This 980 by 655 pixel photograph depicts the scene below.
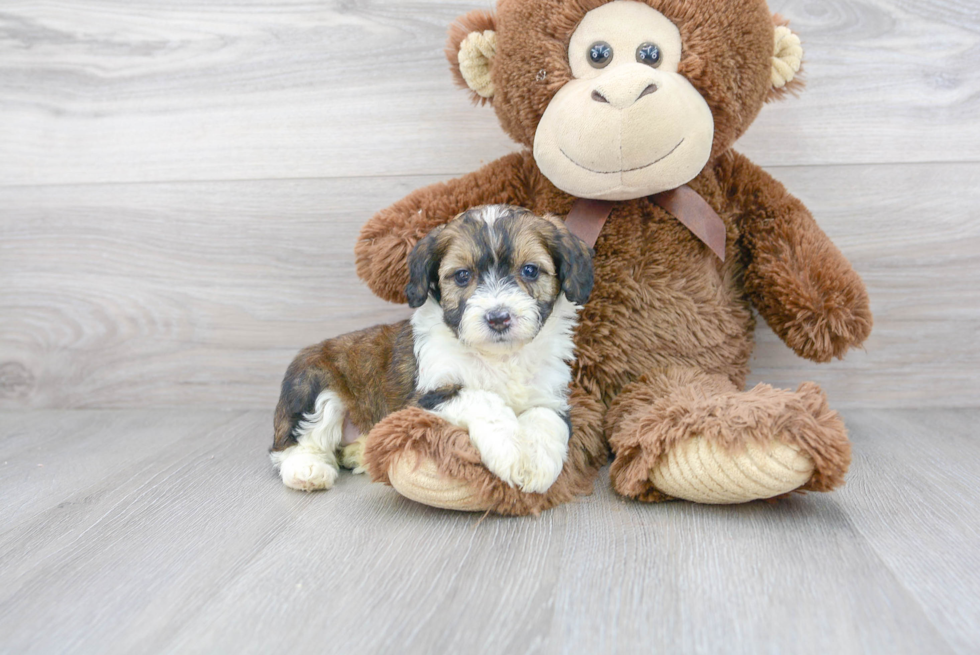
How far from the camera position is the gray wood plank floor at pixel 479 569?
1192 mm

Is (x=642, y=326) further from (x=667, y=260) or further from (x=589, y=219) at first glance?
(x=589, y=219)

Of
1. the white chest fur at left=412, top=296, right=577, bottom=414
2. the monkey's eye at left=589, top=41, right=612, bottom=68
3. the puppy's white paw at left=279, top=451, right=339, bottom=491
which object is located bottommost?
the puppy's white paw at left=279, top=451, right=339, bottom=491

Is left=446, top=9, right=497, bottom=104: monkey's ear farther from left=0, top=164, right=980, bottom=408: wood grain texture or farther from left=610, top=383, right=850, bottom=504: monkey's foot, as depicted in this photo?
left=610, top=383, right=850, bottom=504: monkey's foot

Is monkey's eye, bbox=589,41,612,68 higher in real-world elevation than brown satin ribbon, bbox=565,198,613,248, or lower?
higher

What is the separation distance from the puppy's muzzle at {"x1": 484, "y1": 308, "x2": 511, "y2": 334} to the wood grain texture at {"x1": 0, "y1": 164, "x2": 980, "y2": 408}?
107cm

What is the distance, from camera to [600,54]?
181cm

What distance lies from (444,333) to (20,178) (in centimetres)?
191

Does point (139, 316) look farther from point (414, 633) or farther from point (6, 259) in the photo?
point (414, 633)

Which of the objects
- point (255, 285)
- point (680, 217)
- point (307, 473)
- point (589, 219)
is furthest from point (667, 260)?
point (255, 285)

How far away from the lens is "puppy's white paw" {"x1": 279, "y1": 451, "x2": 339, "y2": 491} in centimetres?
190

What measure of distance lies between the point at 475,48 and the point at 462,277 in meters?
0.66

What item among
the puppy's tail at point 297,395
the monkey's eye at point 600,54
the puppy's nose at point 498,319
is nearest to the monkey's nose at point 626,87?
the monkey's eye at point 600,54

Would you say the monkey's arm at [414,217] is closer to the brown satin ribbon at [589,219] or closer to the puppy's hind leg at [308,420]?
the brown satin ribbon at [589,219]

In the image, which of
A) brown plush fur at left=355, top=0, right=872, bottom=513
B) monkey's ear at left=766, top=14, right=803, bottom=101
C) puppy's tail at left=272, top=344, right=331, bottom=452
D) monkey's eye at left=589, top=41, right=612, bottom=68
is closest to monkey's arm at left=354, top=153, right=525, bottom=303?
brown plush fur at left=355, top=0, right=872, bottom=513
